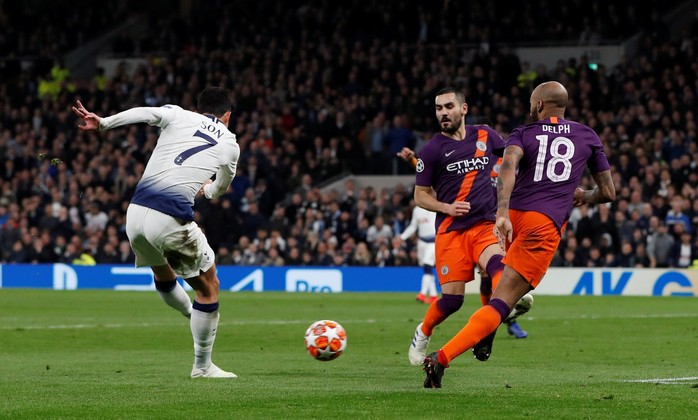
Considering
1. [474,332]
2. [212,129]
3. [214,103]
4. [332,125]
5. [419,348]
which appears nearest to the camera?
[474,332]

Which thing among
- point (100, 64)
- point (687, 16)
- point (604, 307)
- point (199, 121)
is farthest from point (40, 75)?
point (199, 121)

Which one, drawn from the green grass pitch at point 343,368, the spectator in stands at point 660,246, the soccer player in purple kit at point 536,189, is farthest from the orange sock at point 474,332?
the spectator in stands at point 660,246

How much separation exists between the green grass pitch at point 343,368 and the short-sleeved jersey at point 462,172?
1338 millimetres

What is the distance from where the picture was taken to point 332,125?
33.0m

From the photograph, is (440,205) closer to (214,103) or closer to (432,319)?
(432,319)

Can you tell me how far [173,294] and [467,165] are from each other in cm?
283

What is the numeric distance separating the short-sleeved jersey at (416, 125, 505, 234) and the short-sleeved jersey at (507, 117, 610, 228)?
1.69 metres

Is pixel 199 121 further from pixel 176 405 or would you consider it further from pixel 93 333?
pixel 93 333

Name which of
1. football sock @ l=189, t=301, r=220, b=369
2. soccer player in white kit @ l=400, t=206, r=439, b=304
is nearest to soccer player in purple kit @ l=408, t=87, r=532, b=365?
football sock @ l=189, t=301, r=220, b=369

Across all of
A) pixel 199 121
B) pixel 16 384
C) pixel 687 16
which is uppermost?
pixel 687 16

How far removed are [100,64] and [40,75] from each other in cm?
193

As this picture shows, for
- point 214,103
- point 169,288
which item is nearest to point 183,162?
point 214,103

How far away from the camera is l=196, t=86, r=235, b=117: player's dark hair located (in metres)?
10.1

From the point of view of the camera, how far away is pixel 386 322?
60.4 ft
